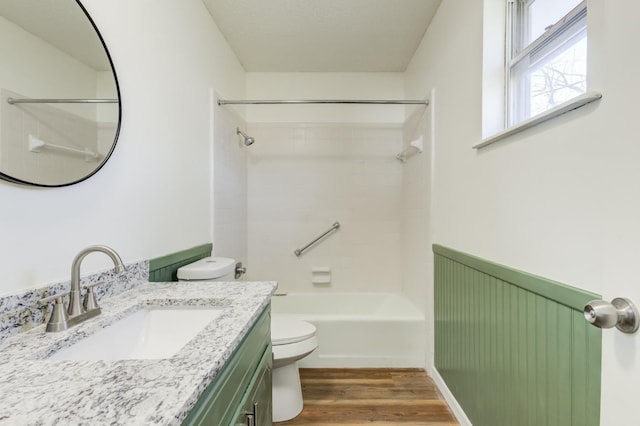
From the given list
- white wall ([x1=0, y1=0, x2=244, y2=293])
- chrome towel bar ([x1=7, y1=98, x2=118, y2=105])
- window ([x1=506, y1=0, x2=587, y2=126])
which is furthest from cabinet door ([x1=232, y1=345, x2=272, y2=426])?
window ([x1=506, y1=0, x2=587, y2=126])

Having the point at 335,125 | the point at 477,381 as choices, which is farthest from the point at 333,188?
the point at 477,381

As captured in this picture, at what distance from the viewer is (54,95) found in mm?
892

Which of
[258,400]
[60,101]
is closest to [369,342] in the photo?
[258,400]

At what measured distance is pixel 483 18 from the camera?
4.50 ft

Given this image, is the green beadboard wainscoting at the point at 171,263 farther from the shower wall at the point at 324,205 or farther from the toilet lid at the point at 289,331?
the shower wall at the point at 324,205

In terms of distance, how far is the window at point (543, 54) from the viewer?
0.98 meters

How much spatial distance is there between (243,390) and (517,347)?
0.96 metres

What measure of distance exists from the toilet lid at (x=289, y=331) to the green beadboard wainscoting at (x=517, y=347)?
0.82 m

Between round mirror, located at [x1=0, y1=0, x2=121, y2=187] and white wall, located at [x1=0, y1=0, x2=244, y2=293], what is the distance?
0.18 ft

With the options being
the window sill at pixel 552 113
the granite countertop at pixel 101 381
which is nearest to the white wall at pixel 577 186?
the window sill at pixel 552 113

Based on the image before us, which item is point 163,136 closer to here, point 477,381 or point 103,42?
point 103,42

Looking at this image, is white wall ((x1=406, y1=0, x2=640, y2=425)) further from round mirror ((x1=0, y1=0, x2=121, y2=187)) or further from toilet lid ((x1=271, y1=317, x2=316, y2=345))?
round mirror ((x1=0, y1=0, x2=121, y2=187))

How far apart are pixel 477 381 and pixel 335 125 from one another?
7.41 ft

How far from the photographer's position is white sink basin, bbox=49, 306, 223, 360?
838 mm
